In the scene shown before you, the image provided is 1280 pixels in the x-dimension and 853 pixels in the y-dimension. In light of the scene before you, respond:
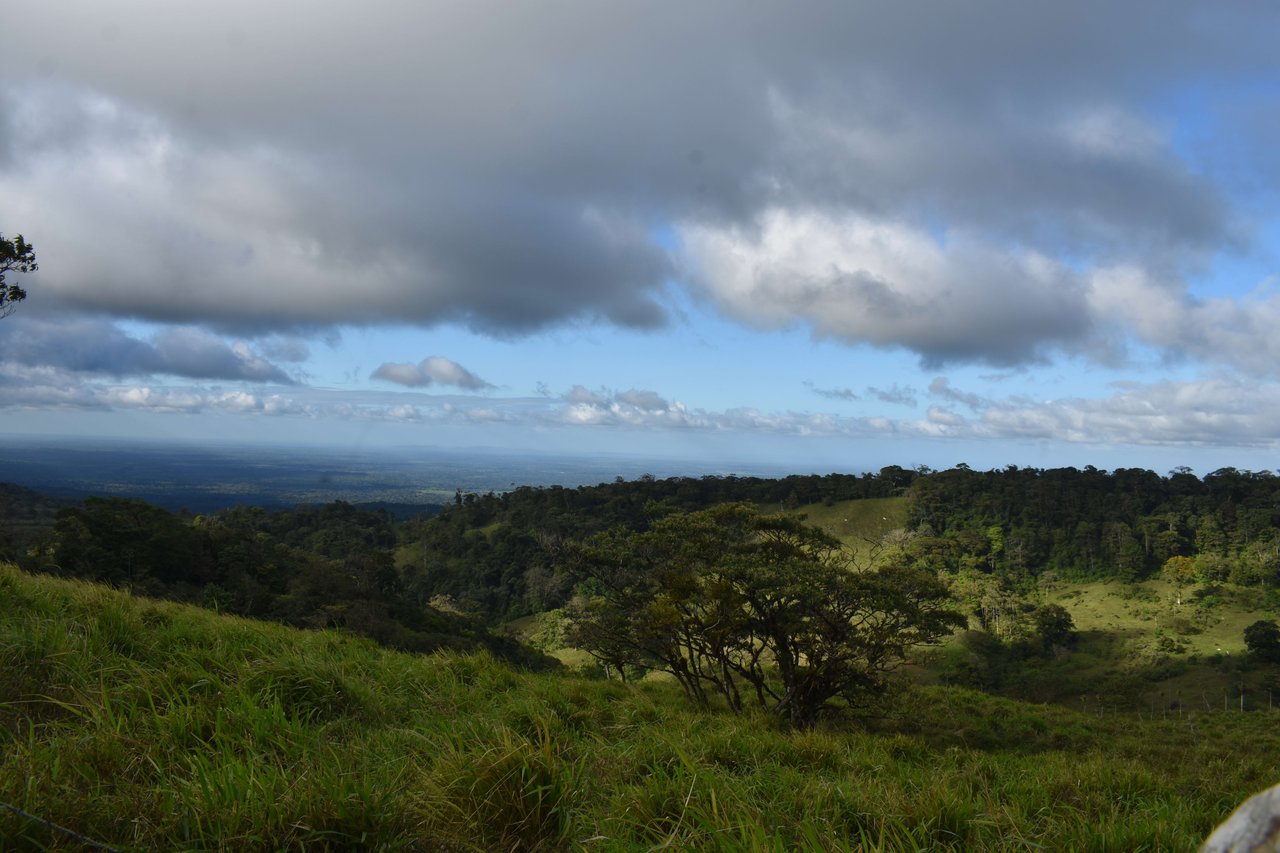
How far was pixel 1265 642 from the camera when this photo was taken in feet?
139

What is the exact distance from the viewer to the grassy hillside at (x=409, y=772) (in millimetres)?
Result: 2434

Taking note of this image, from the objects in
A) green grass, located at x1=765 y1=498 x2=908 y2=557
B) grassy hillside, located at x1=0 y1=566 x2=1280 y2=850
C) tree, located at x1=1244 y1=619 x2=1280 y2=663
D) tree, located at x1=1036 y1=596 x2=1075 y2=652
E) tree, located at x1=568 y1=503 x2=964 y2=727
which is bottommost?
tree, located at x1=1036 y1=596 x2=1075 y2=652

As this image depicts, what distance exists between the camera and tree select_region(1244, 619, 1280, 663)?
138 feet

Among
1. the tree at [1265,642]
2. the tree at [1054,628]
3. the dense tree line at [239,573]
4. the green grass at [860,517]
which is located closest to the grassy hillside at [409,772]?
the dense tree line at [239,573]

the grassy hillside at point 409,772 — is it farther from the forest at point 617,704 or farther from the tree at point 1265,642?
the tree at point 1265,642

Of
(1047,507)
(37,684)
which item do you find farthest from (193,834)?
(1047,507)

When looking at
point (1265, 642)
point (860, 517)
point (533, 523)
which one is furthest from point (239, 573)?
point (860, 517)

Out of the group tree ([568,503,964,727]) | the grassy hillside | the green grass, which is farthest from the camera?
the green grass

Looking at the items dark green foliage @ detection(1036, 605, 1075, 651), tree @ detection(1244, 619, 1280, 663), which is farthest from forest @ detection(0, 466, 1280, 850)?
dark green foliage @ detection(1036, 605, 1075, 651)

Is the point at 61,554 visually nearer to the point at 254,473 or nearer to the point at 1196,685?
the point at 1196,685

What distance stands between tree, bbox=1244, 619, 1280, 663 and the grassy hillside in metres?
52.2

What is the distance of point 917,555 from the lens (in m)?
66.2

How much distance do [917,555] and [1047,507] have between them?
2602 cm

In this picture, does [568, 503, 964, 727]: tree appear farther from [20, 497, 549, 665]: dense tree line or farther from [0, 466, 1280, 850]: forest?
[20, 497, 549, 665]: dense tree line
